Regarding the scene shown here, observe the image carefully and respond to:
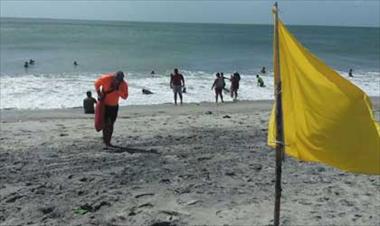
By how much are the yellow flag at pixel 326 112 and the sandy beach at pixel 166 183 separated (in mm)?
3270

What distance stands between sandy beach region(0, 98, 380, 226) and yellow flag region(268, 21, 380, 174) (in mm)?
3270

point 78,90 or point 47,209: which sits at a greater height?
point 47,209

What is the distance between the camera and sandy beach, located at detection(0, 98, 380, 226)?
8.29 meters

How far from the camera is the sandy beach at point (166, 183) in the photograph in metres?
8.29

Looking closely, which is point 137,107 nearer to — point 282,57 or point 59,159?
point 59,159

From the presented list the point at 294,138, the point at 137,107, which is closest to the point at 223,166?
the point at 294,138

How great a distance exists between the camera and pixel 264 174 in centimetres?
1023

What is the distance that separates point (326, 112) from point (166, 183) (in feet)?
16.4

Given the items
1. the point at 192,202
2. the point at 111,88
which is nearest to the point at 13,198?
the point at 192,202

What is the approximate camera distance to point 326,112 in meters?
4.93

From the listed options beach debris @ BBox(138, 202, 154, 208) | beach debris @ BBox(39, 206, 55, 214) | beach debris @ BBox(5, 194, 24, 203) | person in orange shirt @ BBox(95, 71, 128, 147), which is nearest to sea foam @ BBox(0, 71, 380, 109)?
person in orange shirt @ BBox(95, 71, 128, 147)

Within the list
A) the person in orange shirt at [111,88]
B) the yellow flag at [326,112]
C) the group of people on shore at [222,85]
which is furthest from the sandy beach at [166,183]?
the group of people on shore at [222,85]

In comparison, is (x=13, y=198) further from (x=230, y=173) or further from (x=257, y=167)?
(x=257, y=167)

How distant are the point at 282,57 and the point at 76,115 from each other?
1426 centimetres
